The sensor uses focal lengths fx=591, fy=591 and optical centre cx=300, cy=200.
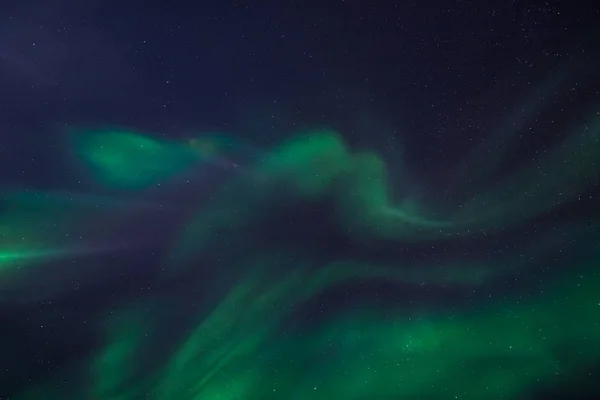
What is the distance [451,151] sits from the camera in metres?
1.63

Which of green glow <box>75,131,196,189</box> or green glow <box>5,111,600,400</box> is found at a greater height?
green glow <box>75,131,196,189</box>

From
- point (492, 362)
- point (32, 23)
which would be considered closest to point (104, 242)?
point (32, 23)

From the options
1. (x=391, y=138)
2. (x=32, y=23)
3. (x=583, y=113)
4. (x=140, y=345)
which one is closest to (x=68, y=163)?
(x=32, y=23)

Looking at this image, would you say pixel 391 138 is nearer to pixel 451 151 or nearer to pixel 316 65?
pixel 451 151

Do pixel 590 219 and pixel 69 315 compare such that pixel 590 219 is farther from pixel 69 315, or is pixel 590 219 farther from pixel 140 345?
pixel 69 315

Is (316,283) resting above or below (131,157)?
below

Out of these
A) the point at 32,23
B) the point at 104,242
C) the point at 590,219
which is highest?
the point at 32,23

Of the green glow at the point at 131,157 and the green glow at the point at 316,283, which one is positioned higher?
the green glow at the point at 131,157

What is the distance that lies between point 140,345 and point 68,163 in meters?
0.54

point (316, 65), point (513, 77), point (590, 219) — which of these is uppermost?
point (316, 65)

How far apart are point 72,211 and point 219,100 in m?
0.51

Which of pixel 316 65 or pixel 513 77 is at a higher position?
pixel 316 65

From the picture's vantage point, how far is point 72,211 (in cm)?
163

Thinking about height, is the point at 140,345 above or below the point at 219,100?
below
